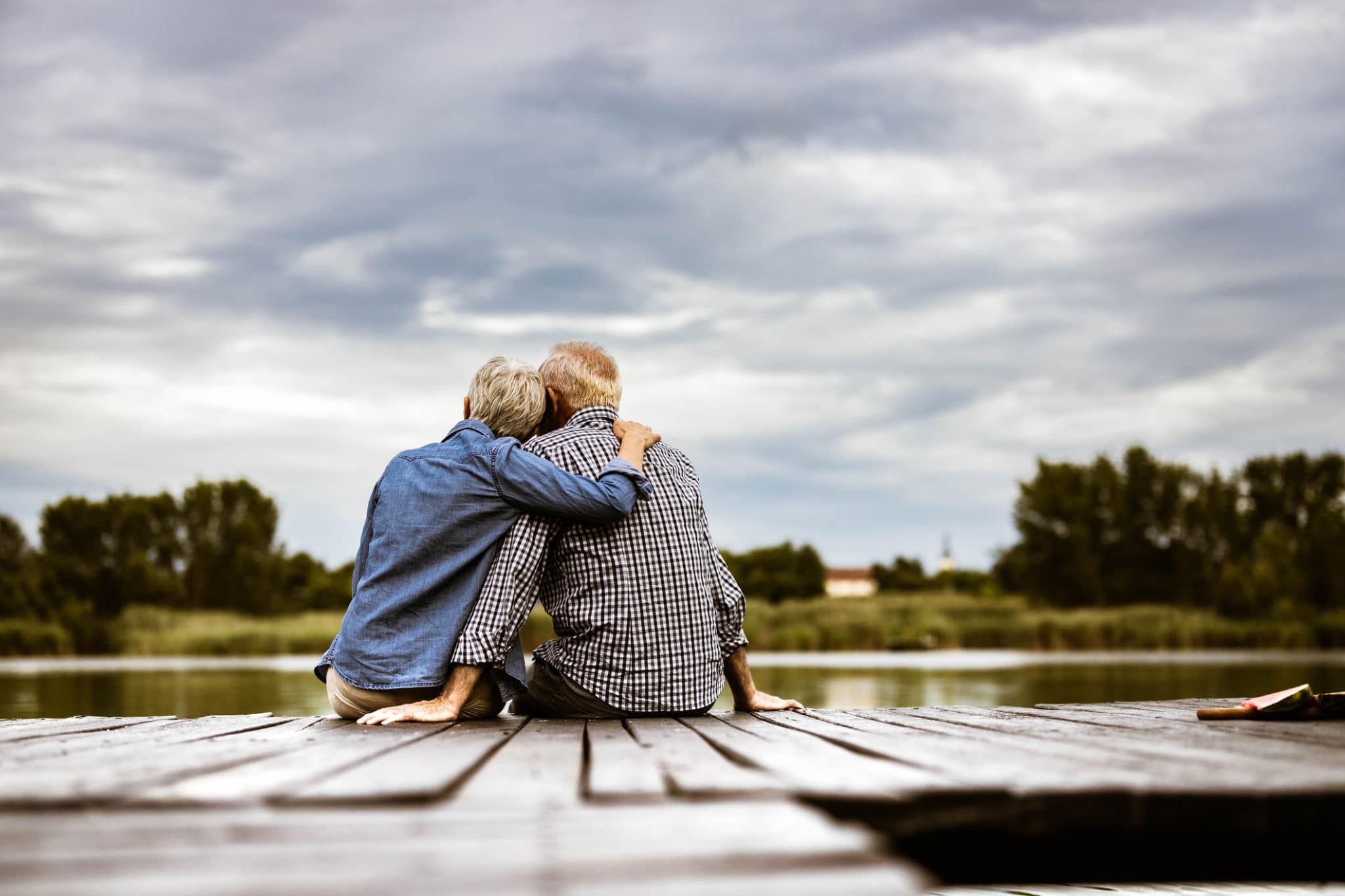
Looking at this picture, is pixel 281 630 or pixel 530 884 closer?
pixel 530 884

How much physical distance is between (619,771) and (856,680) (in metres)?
12.2

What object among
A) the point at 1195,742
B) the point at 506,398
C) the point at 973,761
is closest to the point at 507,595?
the point at 506,398

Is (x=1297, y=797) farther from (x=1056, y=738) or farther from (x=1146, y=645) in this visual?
(x=1146, y=645)

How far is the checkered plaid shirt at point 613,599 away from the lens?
8.82 feet

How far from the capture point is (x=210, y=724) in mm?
2582

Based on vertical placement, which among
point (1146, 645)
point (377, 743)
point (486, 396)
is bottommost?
point (1146, 645)

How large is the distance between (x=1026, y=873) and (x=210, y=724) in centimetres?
190

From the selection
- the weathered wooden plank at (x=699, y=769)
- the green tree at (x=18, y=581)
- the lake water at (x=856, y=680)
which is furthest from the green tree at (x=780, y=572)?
the weathered wooden plank at (x=699, y=769)

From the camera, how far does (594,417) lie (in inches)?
118

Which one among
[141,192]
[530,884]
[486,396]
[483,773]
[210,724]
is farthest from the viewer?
[141,192]

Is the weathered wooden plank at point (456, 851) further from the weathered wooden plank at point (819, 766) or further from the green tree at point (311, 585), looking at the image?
the green tree at point (311, 585)

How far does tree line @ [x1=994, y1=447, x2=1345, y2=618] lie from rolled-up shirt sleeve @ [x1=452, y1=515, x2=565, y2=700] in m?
28.7

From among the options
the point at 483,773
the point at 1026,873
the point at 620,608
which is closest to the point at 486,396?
the point at 620,608

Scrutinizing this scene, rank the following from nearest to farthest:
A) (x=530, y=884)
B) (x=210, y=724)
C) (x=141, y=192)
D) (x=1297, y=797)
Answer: (x=530, y=884)
(x=1297, y=797)
(x=210, y=724)
(x=141, y=192)
